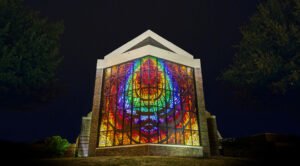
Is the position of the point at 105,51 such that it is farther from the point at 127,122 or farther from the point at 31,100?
the point at 127,122

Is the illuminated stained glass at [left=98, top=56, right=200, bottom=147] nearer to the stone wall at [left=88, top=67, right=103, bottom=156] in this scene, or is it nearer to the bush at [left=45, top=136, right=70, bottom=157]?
the stone wall at [left=88, top=67, right=103, bottom=156]

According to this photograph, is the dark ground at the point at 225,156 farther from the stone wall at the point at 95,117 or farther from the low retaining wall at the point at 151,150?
the stone wall at the point at 95,117

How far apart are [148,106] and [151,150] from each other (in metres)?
2.19

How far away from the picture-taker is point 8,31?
15.3 m

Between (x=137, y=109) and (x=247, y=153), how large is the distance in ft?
18.8

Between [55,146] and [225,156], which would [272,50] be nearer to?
[225,156]

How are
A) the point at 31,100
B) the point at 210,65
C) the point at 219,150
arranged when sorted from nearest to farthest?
the point at 219,150 < the point at 31,100 < the point at 210,65

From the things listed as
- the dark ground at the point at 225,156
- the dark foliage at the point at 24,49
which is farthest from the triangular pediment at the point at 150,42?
the dark ground at the point at 225,156

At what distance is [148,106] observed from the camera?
11.8m

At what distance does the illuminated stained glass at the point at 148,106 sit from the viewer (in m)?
11.6

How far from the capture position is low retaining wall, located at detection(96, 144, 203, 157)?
35.8 ft

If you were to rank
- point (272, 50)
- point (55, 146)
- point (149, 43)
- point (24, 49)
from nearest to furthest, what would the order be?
point (55, 146) < point (149, 43) < point (24, 49) < point (272, 50)

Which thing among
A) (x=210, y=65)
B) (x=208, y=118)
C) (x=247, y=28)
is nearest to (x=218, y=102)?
(x=210, y=65)

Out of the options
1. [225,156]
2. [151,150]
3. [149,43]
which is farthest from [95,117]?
[225,156]
